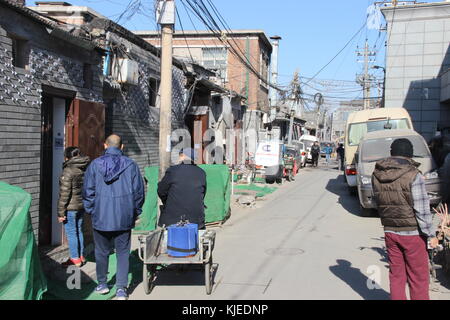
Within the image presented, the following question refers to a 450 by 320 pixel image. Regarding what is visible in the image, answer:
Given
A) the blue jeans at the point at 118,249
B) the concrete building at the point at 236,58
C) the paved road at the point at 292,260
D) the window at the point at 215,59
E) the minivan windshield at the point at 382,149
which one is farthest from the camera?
the window at the point at 215,59

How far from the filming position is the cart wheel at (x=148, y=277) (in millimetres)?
5625

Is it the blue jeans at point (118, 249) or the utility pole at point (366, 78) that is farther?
the utility pole at point (366, 78)

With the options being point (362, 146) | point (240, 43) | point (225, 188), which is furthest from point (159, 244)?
point (240, 43)

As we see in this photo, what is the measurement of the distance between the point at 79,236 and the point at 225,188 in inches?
178

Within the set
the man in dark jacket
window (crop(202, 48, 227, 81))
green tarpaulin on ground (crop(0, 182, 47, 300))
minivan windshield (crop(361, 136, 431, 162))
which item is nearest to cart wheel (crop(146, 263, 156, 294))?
the man in dark jacket

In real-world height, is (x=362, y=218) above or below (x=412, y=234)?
below

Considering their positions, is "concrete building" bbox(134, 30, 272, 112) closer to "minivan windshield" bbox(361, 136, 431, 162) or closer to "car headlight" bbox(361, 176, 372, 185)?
"minivan windshield" bbox(361, 136, 431, 162)

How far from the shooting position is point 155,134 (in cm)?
1270

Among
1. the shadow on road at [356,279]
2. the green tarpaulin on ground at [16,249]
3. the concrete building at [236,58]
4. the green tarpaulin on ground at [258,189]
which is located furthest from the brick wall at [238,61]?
the green tarpaulin on ground at [16,249]

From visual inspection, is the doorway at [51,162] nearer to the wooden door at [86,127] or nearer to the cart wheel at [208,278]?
the wooden door at [86,127]

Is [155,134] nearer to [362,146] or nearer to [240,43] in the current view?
[362,146]

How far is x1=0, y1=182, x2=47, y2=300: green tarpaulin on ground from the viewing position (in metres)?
3.93

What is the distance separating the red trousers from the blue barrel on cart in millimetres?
2280

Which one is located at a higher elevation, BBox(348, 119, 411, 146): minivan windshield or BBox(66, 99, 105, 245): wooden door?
BBox(348, 119, 411, 146): minivan windshield
